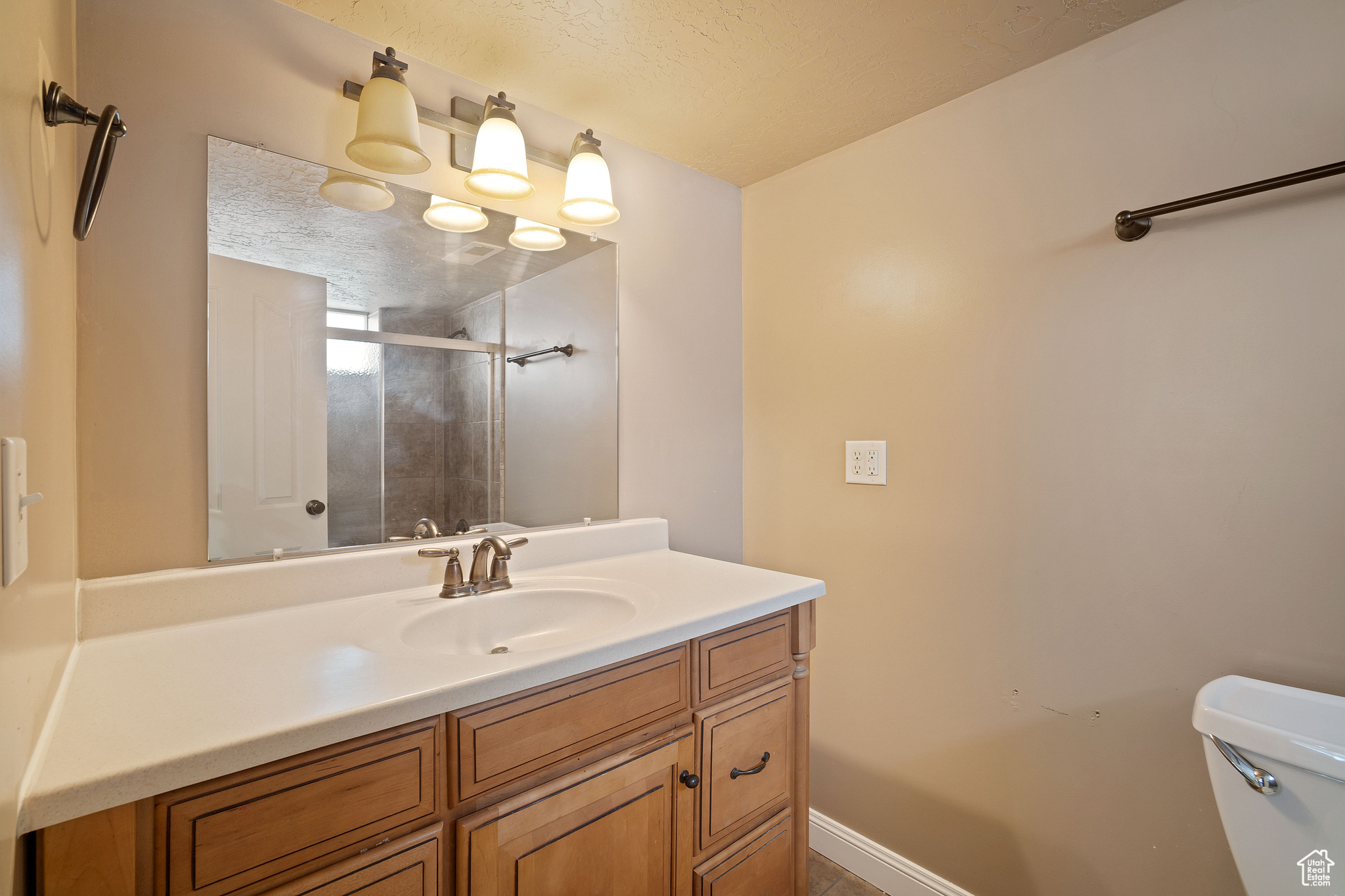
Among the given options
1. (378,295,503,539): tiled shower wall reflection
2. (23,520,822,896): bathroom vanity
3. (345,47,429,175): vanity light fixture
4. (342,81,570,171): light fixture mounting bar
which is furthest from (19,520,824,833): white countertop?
(342,81,570,171): light fixture mounting bar

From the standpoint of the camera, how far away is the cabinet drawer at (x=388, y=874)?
676 millimetres

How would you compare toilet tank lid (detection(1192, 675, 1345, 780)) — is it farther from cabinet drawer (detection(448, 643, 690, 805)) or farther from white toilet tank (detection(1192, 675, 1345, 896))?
cabinet drawer (detection(448, 643, 690, 805))

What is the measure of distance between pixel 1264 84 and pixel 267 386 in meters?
1.90

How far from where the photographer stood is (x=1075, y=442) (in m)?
1.32

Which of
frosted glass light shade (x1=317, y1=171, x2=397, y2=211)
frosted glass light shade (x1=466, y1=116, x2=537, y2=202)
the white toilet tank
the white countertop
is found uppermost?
frosted glass light shade (x1=466, y1=116, x2=537, y2=202)

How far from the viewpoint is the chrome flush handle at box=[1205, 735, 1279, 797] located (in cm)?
90

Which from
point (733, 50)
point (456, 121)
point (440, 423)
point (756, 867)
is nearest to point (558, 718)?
point (756, 867)

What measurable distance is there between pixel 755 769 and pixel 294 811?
0.78m

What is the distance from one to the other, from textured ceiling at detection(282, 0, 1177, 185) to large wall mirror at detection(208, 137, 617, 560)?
0.31 m

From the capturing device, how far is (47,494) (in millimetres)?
702

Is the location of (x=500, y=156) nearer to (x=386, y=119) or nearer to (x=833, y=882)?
(x=386, y=119)

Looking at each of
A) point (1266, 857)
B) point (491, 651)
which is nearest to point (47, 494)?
point (491, 651)

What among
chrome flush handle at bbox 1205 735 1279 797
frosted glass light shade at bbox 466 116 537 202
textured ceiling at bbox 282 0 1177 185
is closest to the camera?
chrome flush handle at bbox 1205 735 1279 797

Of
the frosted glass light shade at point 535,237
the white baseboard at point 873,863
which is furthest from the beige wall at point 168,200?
the white baseboard at point 873,863
